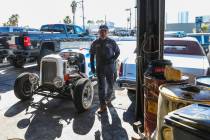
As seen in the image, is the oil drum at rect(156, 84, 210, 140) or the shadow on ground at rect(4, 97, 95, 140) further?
the shadow on ground at rect(4, 97, 95, 140)

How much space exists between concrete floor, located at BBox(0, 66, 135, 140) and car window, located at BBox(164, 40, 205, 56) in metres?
1.70

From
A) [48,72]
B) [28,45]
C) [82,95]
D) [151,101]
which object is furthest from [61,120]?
[28,45]

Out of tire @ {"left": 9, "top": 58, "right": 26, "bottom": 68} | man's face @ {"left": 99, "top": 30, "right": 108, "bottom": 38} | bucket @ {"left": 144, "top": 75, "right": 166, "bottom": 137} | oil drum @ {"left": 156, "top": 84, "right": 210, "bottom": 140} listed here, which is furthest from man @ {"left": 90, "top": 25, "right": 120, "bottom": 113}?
tire @ {"left": 9, "top": 58, "right": 26, "bottom": 68}

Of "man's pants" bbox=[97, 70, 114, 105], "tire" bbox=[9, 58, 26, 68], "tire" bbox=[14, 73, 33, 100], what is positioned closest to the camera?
"man's pants" bbox=[97, 70, 114, 105]

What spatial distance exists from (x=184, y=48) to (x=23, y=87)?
4.42 m

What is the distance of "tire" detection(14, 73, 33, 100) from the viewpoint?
6301 millimetres

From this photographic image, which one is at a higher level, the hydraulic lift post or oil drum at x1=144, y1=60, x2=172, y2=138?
the hydraulic lift post

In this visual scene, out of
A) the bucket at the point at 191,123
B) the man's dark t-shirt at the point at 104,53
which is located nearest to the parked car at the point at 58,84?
the man's dark t-shirt at the point at 104,53

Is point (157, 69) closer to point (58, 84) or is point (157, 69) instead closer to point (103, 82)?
point (103, 82)

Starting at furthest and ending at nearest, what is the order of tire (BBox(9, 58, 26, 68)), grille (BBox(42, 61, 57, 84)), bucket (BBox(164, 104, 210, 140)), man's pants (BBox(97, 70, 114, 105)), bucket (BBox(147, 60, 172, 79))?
tire (BBox(9, 58, 26, 68)) → grille (BBox(42, 61, 57, 84)) → man's pants (BBox(97, 70, 114, 105)) → bucket (BBox(147, 60, 172, 79)) → bucket (BBox(164, 104, 210, 140))

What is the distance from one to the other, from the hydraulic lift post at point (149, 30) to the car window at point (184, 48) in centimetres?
259

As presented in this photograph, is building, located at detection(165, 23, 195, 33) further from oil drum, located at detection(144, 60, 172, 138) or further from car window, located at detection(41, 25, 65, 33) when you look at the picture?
oil drum, located at detection(144, 60, 172, 138)

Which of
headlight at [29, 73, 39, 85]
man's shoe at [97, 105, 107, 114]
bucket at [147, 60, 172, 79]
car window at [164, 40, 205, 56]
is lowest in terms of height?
man's shoe at [97, 105, 107, 114]

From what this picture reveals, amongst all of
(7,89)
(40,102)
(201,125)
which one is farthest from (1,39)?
(201,125)
